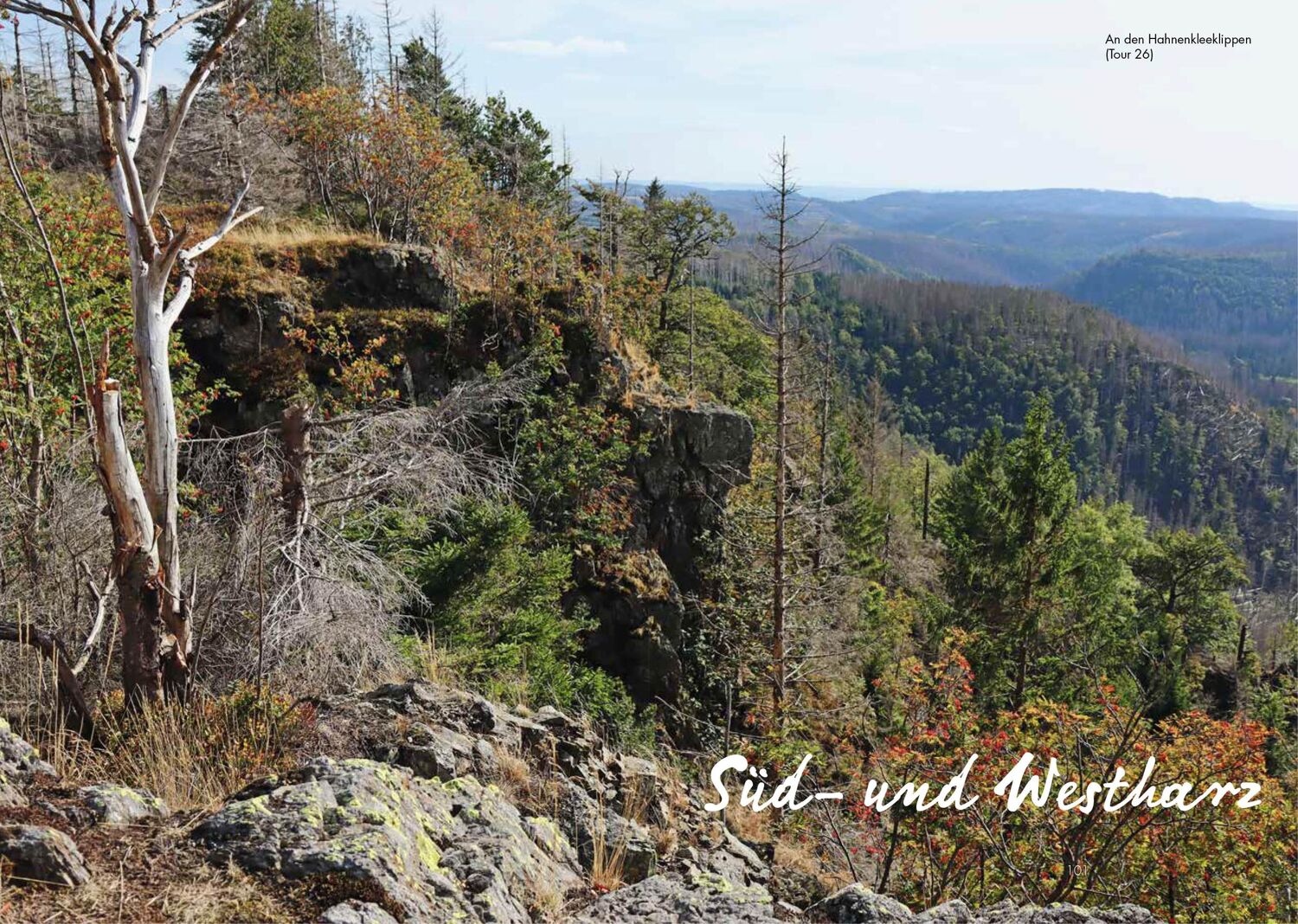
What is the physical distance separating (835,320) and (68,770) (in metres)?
149

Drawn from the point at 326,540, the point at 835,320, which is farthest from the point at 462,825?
the point at 835,320

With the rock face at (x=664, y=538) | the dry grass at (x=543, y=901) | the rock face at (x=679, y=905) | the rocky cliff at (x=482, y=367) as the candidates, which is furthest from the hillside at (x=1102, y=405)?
the dry grass at (x=543, y=901)

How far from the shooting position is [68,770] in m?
3.79

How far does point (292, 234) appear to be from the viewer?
52.9 feet

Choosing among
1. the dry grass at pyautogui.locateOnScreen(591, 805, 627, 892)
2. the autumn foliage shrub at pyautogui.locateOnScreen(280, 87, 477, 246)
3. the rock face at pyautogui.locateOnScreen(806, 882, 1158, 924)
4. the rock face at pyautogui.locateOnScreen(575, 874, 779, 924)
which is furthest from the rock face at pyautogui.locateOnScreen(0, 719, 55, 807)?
the autumn foliage shrub at pyautogui.locateOnScreen(280, 87, 477, 246)

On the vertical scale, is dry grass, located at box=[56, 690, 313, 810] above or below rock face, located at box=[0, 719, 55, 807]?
below

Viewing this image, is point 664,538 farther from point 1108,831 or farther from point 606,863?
point 606,863

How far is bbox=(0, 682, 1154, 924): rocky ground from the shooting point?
2.65 m

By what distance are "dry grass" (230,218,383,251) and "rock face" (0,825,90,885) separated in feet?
46.8

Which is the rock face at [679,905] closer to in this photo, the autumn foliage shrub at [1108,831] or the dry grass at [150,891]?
the dry grass at [150,891]

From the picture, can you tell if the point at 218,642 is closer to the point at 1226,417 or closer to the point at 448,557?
the point at 448,557

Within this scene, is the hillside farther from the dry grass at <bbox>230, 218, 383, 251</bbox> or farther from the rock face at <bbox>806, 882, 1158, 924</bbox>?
the rock face at <bbox>806, 882, 1158, 924</bbox>

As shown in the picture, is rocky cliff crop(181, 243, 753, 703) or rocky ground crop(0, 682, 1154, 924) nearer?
rocky ground crop(0, 682, 1154, 924)

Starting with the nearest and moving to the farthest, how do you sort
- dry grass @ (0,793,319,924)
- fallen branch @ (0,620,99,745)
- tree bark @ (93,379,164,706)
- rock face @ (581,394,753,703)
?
dry grass @ (0,793,319,924), fallen branch @ (0,620,99,745), tree bark @ (93,379,164,706), rock face @ (581,394,753,703)
